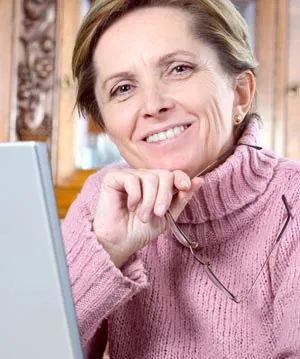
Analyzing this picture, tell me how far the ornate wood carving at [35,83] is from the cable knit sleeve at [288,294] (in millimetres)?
1249

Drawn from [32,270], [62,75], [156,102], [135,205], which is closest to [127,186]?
[135,205]

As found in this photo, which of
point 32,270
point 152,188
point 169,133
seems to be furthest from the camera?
point 169,133

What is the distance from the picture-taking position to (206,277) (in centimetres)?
97

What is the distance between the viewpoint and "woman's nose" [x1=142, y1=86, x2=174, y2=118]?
94 centimetres

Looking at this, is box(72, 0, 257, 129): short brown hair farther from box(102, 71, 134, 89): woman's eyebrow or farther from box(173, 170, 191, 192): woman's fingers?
box(173, 170, 191, 192): woman's fingers

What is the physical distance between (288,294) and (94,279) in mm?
247

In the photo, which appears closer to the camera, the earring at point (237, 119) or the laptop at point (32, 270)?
the laptop at point (32, 270)

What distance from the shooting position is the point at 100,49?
1008 millimetres

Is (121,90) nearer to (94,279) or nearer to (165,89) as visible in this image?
(165,89)

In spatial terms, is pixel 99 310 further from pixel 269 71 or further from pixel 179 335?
pixel 269 71

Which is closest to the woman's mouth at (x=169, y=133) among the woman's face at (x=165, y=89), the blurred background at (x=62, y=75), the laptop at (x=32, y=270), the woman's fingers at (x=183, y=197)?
the woman's face at (x=165, y=89)

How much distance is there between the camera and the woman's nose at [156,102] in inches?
37.0

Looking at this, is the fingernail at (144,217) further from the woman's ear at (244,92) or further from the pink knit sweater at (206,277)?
the woman's ear at (244,92)

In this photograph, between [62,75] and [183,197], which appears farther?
[62,75]
